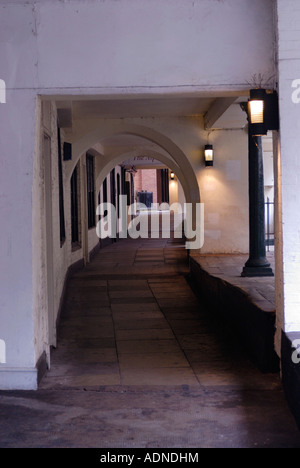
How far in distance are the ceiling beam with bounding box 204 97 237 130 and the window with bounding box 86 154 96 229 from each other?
457 cm

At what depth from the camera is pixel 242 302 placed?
20.0ft

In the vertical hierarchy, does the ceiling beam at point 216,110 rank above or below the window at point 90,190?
above

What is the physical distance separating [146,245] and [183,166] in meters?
6.70

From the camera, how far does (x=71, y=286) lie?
33.3 feet

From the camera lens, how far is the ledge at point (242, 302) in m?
5.11

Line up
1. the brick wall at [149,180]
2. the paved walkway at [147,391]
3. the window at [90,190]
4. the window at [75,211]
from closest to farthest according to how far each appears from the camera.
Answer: the paved walkway at [147,391] < the window at [75,211] < the window at [90,190] < the brick wall at [149,180]

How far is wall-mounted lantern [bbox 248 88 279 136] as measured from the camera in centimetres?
446

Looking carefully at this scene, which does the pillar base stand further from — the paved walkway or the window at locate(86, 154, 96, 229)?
the window at locate(86, 154, 96, 229)

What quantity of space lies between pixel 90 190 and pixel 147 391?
981cm

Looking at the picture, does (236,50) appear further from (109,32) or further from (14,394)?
(14,394)

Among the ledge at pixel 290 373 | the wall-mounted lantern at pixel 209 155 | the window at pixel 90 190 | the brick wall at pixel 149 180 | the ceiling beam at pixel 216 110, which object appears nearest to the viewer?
the ledge at pixel 290 373

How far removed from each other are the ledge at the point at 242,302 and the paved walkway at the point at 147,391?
161 millimetres

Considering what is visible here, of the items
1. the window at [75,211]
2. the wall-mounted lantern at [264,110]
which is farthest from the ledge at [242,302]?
the window at [75,211]

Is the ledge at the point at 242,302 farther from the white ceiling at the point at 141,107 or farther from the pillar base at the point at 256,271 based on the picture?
the white ceiling at the point at 141,107
